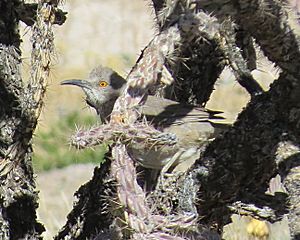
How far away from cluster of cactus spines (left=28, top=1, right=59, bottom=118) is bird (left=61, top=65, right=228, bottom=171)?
12.9 inches

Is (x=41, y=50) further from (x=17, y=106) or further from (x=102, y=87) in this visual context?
(x=102, y=87)

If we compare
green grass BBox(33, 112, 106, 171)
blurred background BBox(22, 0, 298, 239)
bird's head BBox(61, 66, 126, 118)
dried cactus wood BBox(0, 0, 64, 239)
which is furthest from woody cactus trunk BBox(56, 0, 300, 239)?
green grass BBox(33, 112, 106, 171)

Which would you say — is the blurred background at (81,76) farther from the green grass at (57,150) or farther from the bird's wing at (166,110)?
the bird's wing at (166,110)

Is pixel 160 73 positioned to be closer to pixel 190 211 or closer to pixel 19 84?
pixel 190 211

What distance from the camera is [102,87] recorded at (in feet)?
15.1

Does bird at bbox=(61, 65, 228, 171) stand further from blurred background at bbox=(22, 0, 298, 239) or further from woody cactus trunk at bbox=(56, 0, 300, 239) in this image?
blurred background at bbox=(22, 0, 298, 239)

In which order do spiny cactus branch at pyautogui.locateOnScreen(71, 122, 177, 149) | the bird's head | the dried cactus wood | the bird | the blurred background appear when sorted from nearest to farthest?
spiny cactus branch at pyautogui.locateOnScreen(71, 122, 177, 149) → the dried cactus wood → the bird → the bird's head → the blurred background

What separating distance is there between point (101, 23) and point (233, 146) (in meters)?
15.8

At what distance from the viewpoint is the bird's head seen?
4.48m

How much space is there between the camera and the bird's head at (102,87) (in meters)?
4.48

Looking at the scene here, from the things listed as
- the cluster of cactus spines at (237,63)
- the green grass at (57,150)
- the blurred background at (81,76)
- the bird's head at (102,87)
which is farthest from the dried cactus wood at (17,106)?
the green grass at (57,150)

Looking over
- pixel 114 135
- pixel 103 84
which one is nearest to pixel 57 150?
pixel 103 84

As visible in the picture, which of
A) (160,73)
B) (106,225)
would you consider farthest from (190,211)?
(160,73)

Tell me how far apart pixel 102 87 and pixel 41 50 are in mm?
1349
